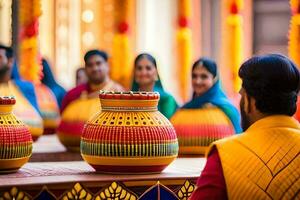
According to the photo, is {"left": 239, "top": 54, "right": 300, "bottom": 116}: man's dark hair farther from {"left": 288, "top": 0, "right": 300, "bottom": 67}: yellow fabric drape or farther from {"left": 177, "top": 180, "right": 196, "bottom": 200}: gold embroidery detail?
{"left": 288, "top": 0, "right": 300, "bottom": 67}: yellow fabric drape

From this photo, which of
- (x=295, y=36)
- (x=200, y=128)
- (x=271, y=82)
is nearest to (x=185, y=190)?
(x=271, y=82)

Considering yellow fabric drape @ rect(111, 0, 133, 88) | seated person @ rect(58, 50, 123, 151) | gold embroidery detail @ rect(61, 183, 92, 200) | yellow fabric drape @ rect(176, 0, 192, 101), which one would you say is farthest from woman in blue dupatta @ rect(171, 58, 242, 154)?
yellow fabric drape @ rect(111, 0, 133, 88)

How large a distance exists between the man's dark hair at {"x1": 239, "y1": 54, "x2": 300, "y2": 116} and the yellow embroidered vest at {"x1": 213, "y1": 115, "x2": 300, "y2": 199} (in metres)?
0.05

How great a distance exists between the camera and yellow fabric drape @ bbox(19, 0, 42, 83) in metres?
7.98

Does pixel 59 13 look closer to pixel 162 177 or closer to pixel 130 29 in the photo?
pixel 130 29

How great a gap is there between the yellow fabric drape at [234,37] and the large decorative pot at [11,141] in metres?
4.89

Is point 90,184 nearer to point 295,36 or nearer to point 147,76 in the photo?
point 147,76

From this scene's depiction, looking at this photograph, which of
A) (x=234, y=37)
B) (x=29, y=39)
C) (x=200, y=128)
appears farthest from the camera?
(x=234, y=37)

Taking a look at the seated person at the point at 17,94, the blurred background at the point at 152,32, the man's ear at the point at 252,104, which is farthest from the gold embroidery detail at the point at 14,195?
the blurred background at the point at 152,32

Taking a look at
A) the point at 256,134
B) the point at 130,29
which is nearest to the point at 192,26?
the point at 130,29

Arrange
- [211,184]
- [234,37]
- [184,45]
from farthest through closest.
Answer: [184,45] < [234,37] < [211,184]

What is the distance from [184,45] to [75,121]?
4.35 metres

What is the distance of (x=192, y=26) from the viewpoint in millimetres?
10062

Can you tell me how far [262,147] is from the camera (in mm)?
2586
